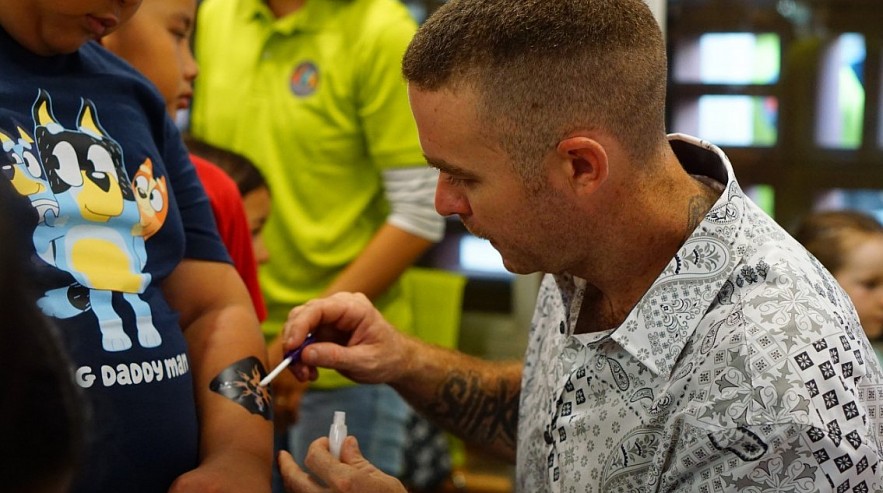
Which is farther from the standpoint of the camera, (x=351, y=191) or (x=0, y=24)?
(x=351, y=191)

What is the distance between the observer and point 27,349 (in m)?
0.72

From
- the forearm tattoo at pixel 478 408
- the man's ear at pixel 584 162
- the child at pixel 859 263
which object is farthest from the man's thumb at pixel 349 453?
the child at pixel 859 263

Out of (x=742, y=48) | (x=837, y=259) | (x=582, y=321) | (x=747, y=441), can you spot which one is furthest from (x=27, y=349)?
(x=742, y=48)

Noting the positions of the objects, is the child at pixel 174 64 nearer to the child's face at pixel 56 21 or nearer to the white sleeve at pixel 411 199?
the child's face at pixel 56 21

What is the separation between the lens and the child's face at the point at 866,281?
8.67 ft

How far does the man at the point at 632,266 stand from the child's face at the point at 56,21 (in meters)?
0.40

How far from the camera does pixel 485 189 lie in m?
1.42

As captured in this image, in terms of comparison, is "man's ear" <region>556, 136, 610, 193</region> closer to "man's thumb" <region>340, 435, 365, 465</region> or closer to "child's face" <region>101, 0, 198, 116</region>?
"man's thumb" <region>340, 435, 365, 465</region>

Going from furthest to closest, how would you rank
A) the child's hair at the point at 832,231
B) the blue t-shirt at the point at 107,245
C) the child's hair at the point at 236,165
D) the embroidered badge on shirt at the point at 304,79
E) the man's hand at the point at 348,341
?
the child's hair at the point at 832,231 < the embroidered badge on shirt at the point at 304,79 < the child's hair at the point at 236,165 < the man's hand at the point at 348,341 < the blue t-shirt at the point at 107,245

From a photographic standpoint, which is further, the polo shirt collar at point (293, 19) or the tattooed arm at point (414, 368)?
the polo shirt collar at point (293, 19)

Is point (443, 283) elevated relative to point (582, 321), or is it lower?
lower

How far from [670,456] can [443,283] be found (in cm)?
232

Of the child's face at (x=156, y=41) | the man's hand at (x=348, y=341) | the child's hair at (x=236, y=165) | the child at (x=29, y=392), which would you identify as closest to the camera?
the child at (x=29, y=392)

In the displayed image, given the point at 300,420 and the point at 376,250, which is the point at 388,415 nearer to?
the point at 300,420
